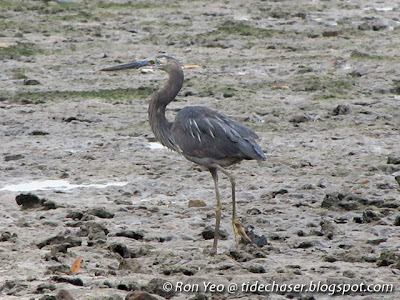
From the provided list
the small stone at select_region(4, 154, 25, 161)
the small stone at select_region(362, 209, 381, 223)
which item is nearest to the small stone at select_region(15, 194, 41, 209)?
the small stone at select_region(4, 154, 25, 161)

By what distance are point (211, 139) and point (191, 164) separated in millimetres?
1933

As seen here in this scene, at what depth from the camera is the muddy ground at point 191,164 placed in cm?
534

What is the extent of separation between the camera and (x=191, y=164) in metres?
8.05

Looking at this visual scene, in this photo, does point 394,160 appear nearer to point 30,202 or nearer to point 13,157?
point 30,202

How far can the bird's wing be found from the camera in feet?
20.0

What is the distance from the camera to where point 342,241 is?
593cm

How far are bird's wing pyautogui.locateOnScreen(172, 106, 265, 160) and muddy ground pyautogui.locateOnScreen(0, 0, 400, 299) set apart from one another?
1.86 feet

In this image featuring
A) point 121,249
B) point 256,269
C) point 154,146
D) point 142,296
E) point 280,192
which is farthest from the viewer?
point 154,146

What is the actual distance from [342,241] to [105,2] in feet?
37.6

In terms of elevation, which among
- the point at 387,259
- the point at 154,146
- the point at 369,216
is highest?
the point at 387,259

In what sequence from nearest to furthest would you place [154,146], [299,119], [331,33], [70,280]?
[70,280]
[154,146]
[299,119]
[331,33]

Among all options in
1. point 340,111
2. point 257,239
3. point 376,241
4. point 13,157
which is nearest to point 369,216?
point 376,241

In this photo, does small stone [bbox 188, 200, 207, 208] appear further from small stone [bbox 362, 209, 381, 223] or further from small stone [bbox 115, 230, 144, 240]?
small stone [bbox 362, 209, 381, 223]

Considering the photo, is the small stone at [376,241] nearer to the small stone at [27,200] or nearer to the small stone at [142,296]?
the small stone at [142,296]
